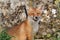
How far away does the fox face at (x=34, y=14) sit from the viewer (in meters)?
4.27

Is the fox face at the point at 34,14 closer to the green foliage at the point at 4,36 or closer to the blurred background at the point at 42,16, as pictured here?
the blurred background at the point at 42,16

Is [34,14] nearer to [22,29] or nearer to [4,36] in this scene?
[22,29]

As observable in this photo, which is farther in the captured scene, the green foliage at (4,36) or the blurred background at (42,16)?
the blurred background at (42,16)

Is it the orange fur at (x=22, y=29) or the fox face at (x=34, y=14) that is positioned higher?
the fox face at (x=34, y=14)

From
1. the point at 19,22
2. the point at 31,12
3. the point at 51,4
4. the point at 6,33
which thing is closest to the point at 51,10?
the point at 51,4

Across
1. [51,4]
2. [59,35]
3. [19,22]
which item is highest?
[51,4]

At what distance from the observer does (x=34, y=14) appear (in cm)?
429

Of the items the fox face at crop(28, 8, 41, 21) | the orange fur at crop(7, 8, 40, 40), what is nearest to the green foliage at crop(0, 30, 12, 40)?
the orange fur at crop(7, 8, 40, 40)

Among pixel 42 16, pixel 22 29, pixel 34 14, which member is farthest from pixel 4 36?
pixel 42 16

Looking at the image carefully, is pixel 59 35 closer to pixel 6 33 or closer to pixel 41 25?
pixel 41 25

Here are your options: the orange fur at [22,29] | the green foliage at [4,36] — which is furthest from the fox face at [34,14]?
the green foliage at [4,36]

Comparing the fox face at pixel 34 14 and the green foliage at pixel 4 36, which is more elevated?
the fox face at pixel 34 14

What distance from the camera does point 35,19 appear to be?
427cm

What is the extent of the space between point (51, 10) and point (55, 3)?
0.15 m
